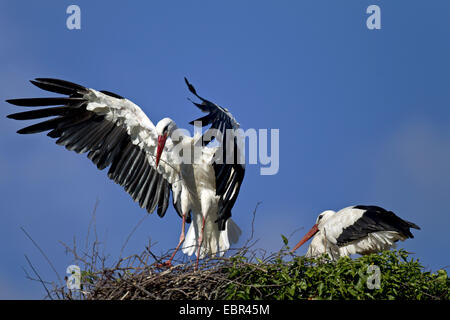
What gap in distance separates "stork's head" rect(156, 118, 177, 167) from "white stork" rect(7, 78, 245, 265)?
1cm

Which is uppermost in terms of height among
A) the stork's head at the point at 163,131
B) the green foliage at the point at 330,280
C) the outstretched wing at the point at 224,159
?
the stork's head at the point at 163,131

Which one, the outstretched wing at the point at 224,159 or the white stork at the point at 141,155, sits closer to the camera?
the outstretched wing at the point at 224,159

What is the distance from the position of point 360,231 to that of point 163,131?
2592mm

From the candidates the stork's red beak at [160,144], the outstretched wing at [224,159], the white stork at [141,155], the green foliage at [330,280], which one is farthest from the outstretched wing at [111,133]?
the green foliage at [330,280]

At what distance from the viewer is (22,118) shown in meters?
6.53

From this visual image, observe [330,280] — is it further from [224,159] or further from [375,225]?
[375,225]

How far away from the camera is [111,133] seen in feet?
21.7

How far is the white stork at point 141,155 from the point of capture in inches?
253

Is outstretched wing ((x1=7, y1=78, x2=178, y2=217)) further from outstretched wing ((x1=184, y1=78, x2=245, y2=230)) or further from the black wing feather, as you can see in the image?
the black wing feather

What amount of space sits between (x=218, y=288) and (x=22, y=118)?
3021 mm

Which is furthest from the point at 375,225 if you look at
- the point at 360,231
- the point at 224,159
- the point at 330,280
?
the point at 330,280

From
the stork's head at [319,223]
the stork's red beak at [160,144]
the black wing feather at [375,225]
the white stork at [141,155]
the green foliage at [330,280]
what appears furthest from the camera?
the stork's head at [319,223]

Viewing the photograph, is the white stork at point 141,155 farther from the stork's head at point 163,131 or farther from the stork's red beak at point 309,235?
the stork's red beak at point 309,235
